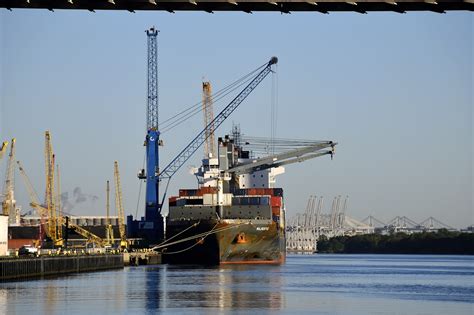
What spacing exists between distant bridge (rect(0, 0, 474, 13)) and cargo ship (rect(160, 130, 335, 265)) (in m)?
81.1

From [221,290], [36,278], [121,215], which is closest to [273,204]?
[121,215]

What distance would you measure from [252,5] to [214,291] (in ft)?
104

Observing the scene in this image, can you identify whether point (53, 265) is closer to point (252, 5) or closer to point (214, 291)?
point (214, 291)

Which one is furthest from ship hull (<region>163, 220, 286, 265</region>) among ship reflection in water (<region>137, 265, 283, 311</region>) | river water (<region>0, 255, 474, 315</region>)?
river water (<region>0, 255, 474, 315</region>)

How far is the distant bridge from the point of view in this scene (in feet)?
134

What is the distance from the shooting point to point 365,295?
219ft

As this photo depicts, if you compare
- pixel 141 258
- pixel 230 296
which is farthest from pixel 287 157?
pixel 230 296

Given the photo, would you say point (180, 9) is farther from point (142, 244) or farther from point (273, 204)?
point (142, 244)

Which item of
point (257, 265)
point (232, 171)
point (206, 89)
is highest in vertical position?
point (206, 89)

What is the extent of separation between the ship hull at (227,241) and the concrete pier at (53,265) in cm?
793

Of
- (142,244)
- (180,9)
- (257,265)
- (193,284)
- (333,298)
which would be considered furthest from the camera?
(142,244)

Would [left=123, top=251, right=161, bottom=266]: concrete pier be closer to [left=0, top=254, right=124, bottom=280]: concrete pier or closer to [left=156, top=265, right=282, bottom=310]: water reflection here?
[left=0, top=254, right=124, bottom=280]: concrete pier

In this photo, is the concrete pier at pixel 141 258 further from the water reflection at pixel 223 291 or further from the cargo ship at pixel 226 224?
the water reflection at pixel 223 291

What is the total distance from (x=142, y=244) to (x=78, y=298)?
302 feet
